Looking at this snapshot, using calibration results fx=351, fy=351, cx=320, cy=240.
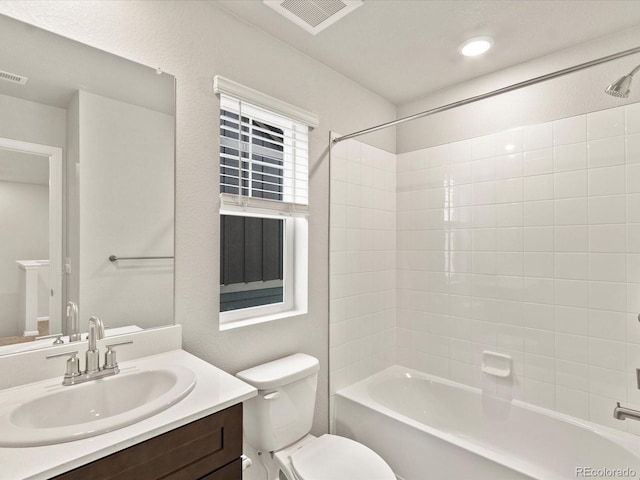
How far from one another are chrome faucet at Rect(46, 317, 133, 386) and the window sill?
529mm

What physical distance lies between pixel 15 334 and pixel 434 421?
92.5 inches

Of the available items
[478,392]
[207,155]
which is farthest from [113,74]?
[478,392]

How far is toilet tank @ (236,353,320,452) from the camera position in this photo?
5.35ft

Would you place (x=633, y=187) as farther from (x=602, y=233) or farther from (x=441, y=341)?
(x=441, y=341)

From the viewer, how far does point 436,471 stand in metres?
1.77

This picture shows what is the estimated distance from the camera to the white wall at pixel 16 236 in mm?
1151

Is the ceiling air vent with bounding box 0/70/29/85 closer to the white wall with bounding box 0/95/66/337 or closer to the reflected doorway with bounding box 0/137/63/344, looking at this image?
the white wall with bounding box 0/95/66/337

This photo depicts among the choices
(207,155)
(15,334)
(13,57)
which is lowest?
(15,334)

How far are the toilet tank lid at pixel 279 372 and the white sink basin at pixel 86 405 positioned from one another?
1.47 feet

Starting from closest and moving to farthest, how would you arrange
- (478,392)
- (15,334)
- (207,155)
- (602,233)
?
(15,334) < (207,155) < (602,233) < (478,392)

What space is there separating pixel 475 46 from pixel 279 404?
219cm

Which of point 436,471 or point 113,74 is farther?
point 436,471

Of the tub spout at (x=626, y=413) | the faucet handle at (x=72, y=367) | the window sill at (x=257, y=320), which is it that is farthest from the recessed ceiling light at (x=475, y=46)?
the faucet handle at (x=72, y=367)

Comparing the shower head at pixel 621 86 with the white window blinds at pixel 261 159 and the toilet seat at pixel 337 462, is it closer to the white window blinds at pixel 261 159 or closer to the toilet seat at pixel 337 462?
the white window blinds at pixel 261 159
